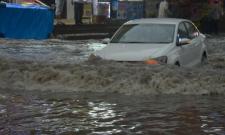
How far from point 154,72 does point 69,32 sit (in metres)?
16.7

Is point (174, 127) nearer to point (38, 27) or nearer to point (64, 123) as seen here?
point (64, 123)

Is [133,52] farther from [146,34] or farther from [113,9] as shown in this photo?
[113,9]

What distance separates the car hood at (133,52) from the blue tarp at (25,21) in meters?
12.3

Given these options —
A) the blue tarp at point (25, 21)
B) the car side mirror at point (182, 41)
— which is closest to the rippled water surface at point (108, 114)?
the car side mirror at point (182, 41)

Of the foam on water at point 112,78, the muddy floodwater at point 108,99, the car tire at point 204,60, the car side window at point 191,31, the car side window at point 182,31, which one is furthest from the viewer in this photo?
the car tire at point 204,60

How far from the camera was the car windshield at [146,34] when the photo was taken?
45.1 ft

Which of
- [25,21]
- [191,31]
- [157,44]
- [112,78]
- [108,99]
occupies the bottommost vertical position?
A: [108,99]

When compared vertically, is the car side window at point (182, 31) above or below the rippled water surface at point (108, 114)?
above

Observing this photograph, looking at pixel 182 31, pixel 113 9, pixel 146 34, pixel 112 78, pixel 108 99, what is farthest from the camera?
pixel 113 9

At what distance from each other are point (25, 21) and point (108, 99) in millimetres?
15742

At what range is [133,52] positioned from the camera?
1282 centimetres

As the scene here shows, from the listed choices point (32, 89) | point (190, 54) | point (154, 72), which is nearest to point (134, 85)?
point (154, 72)

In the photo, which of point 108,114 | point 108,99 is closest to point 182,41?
point 108,99

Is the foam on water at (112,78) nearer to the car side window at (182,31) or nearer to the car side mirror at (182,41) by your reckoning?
the car side mirror at (182,41)
